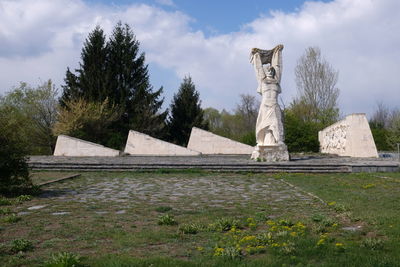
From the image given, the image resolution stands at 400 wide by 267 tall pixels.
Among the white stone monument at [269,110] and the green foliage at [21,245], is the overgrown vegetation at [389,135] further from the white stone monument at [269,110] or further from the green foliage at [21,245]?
the green foliage at [21,245]

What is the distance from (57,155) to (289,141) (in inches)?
649

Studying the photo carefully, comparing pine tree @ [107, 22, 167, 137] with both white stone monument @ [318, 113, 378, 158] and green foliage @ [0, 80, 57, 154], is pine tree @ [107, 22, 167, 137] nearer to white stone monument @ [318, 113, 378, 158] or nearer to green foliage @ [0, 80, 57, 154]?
green foliage @ [0, 80, 57, 154]

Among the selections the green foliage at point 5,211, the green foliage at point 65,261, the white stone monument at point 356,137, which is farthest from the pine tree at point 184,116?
the green foliage at point 65,261

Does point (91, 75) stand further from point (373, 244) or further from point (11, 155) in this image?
point (373, 244)

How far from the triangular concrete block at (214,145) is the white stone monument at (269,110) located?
7.84 m

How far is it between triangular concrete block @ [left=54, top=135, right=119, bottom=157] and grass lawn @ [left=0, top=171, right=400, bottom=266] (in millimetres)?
13713

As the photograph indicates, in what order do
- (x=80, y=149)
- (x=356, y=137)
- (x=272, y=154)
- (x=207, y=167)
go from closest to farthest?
(x=207, y=167)
(x=272, y=154)
(x=356, y=137)
(x=80, y=149)

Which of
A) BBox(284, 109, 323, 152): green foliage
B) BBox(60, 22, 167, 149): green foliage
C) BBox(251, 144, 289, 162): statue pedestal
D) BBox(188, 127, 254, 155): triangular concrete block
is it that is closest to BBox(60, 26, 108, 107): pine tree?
BBox(60, 22, 167, 149): green foliage

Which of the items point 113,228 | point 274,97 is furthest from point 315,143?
point 113,228

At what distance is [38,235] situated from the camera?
493 centimetres

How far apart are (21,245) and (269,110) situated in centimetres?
1365

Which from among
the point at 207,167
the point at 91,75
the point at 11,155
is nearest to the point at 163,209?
the point at 11,155

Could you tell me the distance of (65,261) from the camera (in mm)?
Result: 3609

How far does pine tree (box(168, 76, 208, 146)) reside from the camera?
3466 cm
